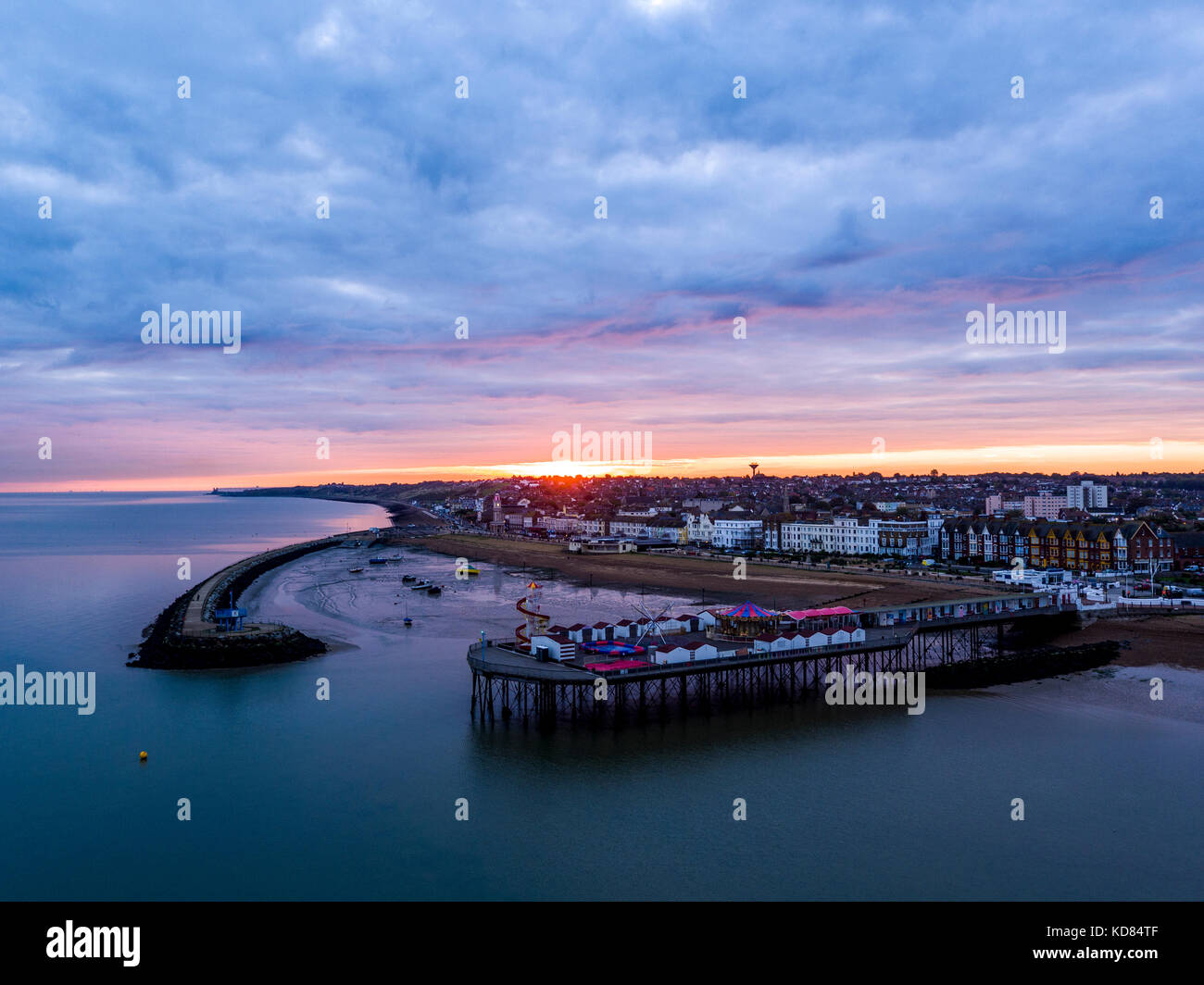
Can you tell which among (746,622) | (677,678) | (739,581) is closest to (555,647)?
(677,678)

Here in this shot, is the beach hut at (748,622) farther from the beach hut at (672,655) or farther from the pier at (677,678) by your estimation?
the beach hut at (672,655)

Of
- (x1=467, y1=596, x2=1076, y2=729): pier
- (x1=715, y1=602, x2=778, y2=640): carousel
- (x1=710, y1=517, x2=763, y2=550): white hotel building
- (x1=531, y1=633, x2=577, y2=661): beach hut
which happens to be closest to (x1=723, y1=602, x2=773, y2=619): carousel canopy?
(x1=715, y1=602, x2=778, y2=640): carousel

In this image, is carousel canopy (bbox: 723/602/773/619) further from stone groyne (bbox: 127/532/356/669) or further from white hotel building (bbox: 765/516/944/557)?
white hotel building (bbox: 765/516/944/557)

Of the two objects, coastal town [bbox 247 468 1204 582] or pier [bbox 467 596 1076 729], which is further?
coastal town [bbox 247 468 1204 582]

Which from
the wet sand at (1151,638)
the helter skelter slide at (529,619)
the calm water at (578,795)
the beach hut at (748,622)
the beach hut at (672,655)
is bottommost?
the calm water at (578,795)

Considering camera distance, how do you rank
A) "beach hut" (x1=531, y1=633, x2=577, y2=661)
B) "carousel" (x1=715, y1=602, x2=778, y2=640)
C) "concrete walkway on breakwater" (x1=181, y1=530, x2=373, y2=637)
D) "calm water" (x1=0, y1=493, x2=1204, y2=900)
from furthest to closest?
"concrete walkway on breakwater" (x1=181, y1=530, x2=373, y2=637), "carousel" (x1=715, y1=602, x2=778, y2=640), "beach hut" (x1=531, y1=633, x2=577, y2=661), "calm water" (x1=0, y1=493, x2=1204, y2=900)

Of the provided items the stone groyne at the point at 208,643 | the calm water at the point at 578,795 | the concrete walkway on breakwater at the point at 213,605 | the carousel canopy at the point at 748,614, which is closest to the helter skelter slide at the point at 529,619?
the calm water at the point at 578,795

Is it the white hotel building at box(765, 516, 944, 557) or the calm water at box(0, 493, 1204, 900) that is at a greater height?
the white hotel building at box(765, 516, 944, 557)
